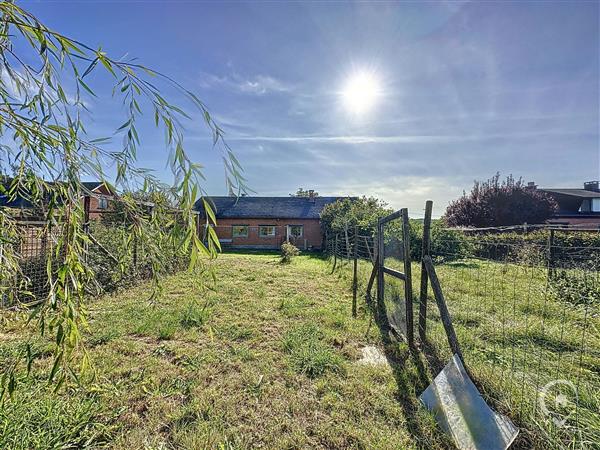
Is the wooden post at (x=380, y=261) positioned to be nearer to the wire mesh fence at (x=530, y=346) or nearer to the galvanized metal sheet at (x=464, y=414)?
the wire mesh fence at (x=530, y=346)

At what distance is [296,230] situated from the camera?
2295 cm

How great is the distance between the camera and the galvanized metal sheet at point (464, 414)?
73.5 inches

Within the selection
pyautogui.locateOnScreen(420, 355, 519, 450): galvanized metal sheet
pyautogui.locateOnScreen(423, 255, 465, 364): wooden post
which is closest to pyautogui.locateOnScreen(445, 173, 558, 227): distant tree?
pyautogui.locateOnScreen(423, 255, 465, 364): wooden post

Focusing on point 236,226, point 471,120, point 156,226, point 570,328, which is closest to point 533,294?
point 570,328

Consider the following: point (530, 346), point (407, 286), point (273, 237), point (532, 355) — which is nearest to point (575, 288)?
point (530, 346)

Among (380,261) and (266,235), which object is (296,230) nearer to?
(266,235)

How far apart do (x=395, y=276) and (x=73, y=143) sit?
12.6 ft

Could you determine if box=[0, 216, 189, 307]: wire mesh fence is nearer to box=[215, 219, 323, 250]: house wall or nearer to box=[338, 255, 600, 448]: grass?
box=[338, 255, 600, 448]: grass

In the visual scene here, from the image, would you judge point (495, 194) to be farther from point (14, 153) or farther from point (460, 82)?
point (14, 153)

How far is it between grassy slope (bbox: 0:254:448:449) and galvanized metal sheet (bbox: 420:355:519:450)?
14cm

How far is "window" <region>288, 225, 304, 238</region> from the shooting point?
22906mm

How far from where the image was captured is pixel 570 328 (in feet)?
12.5

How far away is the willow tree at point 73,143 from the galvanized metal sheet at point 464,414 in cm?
226

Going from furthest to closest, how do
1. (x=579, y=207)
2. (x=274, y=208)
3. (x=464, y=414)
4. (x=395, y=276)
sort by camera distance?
(x=579, y=207) < (x=274, y=208) < (x=395, y=276) < (x=464, y=414)
